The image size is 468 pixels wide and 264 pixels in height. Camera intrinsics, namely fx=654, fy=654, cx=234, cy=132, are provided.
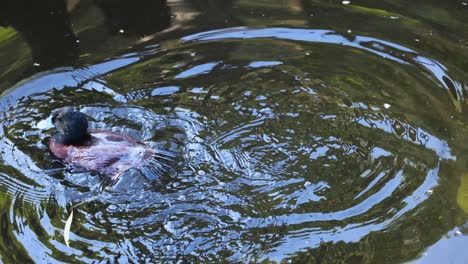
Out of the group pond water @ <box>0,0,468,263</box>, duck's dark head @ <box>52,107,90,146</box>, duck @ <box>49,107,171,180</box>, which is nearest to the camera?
pond water @ <box>0,0,468,263</box>

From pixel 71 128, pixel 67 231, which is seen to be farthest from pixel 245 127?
pixel 67 231

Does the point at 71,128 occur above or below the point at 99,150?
above

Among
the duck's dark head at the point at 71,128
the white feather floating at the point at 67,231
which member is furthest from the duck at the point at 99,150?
the white feather floating at the point at 67,231

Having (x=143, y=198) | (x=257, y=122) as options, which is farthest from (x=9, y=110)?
(x=257, y=122)

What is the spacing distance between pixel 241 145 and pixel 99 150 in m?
1.13

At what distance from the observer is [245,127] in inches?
215

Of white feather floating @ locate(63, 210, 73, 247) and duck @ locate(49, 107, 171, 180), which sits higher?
duck @ locate(49, 107, 171, 180)

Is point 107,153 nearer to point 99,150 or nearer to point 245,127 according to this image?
point 99,150

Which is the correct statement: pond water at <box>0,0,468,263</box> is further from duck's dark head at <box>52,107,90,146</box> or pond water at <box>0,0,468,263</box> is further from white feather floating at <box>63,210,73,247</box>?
duck's dark head at <box>52,107,90,146</box>

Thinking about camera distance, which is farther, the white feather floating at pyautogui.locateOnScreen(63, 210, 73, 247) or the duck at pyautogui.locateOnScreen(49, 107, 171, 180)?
the duck at pyautogui.locateOnScreen(49, 107, 171, 180)

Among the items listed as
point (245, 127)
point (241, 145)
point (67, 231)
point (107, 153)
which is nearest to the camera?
point (67, 231)

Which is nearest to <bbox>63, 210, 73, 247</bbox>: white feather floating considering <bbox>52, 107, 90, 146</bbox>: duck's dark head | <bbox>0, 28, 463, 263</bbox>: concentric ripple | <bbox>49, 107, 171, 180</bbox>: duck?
<bbox>0, 28, 463, 263</bbox>: concentric ripple

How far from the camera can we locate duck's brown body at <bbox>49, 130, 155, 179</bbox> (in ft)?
16.7

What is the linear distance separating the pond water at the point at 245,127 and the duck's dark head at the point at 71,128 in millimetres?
211
